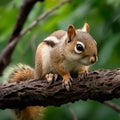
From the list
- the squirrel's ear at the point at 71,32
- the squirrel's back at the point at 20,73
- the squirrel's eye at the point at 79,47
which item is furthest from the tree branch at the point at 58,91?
the squirrel's back at the point at 20,73

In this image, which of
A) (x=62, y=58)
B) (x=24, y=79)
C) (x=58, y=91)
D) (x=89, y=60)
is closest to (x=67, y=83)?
(x=58, y=91)

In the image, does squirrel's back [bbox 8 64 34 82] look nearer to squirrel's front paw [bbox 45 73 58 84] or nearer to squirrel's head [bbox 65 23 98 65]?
squirrel's front paw [bbox 45 73 58 84]

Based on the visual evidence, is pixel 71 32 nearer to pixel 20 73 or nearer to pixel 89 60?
pixel 89 60

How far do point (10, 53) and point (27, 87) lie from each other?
0.90 metres

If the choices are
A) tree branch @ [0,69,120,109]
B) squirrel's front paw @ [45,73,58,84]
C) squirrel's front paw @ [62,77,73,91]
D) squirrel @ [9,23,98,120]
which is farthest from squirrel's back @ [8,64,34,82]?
squirrel's front paw @ [62,77,73,91]

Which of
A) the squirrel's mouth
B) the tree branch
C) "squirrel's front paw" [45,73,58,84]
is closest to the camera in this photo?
the tree branch

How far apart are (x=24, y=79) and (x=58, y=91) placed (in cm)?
61

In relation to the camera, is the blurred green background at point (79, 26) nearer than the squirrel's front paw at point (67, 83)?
No

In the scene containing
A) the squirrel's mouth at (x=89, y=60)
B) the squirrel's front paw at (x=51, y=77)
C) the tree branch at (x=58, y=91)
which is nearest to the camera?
the tree branch at (x=58, y=91)

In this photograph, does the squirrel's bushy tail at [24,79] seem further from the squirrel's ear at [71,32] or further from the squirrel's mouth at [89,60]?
the squirrel's mouth at [89,60]

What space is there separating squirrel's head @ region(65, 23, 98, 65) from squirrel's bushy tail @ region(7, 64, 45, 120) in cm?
47

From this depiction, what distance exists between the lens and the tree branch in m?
4.48

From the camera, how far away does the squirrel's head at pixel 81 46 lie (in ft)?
15.2

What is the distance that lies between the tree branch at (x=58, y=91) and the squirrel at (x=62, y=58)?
56mm
